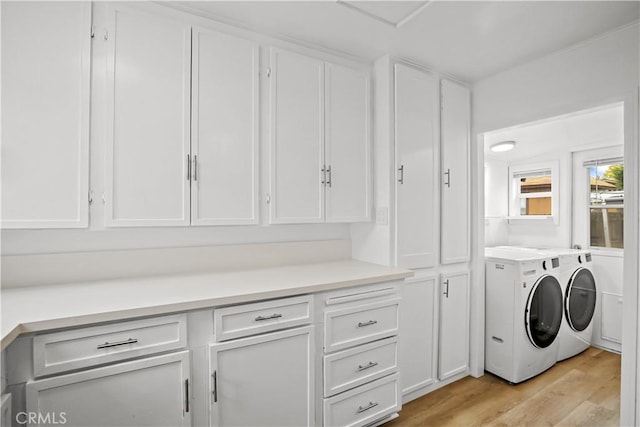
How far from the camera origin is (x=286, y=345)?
1.54 m

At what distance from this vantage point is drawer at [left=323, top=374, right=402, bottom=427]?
5.53 feet

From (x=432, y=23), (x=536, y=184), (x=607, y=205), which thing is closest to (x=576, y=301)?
(x=607, y=205)

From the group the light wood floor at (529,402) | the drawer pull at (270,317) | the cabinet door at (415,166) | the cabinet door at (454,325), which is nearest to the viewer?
the drawer pull at (270,317)

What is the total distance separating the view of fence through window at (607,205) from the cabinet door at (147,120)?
147 inches

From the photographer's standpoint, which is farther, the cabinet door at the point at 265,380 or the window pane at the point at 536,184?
the window pane at the point at 536,184

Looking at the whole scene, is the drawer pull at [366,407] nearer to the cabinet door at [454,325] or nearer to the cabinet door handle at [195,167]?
the cabinet door at [454,325]

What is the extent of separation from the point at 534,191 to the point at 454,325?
83.0 inches

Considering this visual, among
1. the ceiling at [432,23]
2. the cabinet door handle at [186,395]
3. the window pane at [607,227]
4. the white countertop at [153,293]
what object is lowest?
the cabinet door handle at [186,395]

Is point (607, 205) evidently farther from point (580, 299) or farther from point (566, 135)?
point (580, 299)

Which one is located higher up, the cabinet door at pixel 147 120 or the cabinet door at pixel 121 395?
the cabinet door at pixel 147 120

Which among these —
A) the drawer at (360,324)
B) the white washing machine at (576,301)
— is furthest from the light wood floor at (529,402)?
the drawer at (360,324)

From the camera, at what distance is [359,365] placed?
1.76 metres

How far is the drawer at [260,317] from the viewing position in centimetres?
138

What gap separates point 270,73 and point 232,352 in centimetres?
153
